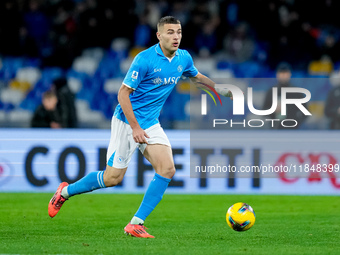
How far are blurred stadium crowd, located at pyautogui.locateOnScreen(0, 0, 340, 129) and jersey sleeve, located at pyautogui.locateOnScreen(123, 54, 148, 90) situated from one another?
8714 mm

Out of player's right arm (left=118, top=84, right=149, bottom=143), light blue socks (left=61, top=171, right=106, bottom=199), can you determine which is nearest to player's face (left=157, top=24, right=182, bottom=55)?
player's right arm (left=118, top=84, right=149, bottom=143)

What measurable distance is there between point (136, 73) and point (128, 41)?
1065cm

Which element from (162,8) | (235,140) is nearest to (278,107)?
(235,140)

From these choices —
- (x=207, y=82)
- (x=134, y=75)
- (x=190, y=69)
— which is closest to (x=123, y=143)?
(x=134, y=75)

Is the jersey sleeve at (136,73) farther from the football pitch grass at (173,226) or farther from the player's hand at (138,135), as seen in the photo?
the football pitch grass at (173,226)

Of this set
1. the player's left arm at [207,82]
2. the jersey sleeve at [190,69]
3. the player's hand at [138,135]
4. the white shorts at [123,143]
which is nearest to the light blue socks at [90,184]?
the white shorts at [123,143]

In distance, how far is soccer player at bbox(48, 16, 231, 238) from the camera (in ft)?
21.6

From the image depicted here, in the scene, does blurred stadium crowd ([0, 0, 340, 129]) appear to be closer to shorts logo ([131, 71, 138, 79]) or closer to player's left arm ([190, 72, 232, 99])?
player's left arm ([190, 72, 232, 99])

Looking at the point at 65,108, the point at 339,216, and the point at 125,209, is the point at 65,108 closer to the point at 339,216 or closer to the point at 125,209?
the point at 125,209

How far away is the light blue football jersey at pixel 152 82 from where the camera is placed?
672 centimetres

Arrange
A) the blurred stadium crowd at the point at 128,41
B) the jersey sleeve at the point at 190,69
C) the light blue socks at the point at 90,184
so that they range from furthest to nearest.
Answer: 1. the blurred stadium crowd at the point at 128,41
2. the jersey sleeve at the point at 190,69
3. the light blue socks at the point at 90,184

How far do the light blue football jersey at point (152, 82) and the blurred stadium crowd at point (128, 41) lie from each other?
27.6 ft

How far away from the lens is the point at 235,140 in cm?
1145

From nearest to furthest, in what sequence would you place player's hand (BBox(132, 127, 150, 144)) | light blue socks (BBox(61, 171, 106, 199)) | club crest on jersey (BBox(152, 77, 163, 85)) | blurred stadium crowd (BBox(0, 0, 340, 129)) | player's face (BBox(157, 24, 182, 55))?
player's hand (BBox(132, 127, 150, 144))
player's face (BBox(157, 24, 182, 55))
club crest on jersey (BBox(152, 77, 163, 85))
light blue socks (BBox(61, 171, 106, 199))
blurred stadium crowd (BBox(0, 0, 340, 129))
